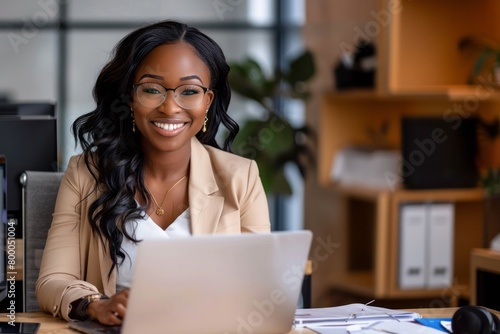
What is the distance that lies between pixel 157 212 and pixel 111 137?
0.75ft

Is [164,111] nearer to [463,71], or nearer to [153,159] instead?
[153,159]

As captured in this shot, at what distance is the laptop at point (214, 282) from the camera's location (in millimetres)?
1609

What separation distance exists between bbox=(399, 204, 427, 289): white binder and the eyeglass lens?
92.8 inches

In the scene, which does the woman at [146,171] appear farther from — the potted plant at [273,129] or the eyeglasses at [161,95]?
the potted plant at [273,129]

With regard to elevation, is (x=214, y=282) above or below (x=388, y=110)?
below

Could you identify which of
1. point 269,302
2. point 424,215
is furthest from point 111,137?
point 424,215

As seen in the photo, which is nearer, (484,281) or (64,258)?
(64,258)

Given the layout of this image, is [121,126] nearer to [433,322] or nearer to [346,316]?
[346,316]

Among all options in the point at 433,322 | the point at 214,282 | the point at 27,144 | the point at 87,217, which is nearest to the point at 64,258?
the point at 87,217

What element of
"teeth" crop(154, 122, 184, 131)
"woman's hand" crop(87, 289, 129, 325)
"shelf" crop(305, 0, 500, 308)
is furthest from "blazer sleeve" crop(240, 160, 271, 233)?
"shelf" crop(305, 0, 500, 308)

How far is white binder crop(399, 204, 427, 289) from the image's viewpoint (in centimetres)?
436

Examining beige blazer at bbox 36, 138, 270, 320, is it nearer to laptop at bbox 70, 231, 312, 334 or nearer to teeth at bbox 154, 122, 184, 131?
teeth at bbox 154, 122, 184, 131

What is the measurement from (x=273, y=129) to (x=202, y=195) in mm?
3096

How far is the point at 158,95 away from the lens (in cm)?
217
